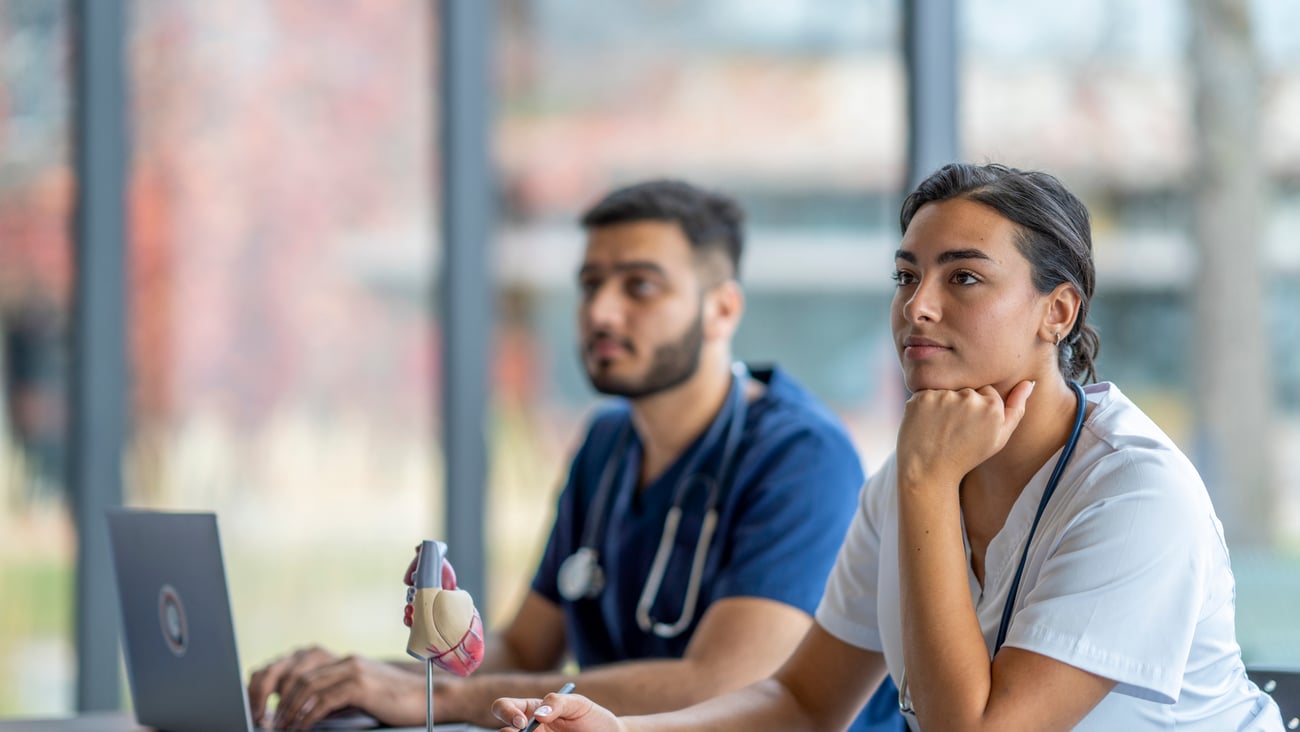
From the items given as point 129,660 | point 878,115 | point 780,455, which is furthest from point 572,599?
point 878,115

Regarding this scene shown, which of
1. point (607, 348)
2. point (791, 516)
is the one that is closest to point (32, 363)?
point (607, 348)

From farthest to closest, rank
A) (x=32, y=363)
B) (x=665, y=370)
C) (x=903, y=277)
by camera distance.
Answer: (x=32, y=363) → (x=665, y=370) → (x=903, y=277)

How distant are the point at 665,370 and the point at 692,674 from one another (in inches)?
25.5

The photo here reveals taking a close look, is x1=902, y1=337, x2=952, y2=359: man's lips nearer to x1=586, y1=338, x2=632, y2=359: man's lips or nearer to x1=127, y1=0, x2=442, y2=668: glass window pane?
x1=586, y1=338, x2=632, y2=359: man's lips

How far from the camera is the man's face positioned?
2451 mm

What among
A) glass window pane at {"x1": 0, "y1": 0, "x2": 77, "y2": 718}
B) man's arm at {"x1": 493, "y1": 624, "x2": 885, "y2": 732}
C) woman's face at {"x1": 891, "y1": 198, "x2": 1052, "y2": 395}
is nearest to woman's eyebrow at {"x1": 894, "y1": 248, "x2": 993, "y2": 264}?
woman's face at {"x1": 891, "y1": 198, "x2": 1052, "y2": 395}

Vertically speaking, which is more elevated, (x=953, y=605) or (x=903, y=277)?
(x=903, y=277)

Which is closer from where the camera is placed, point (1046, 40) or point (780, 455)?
point (780, 455)

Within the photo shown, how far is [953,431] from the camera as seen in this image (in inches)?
57.7

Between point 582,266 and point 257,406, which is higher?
point 582,266

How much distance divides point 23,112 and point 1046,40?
2726mm

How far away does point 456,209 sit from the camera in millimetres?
3576

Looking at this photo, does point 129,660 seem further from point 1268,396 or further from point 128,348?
point 1268,396

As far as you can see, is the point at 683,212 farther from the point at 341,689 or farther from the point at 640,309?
the point at 341,689
